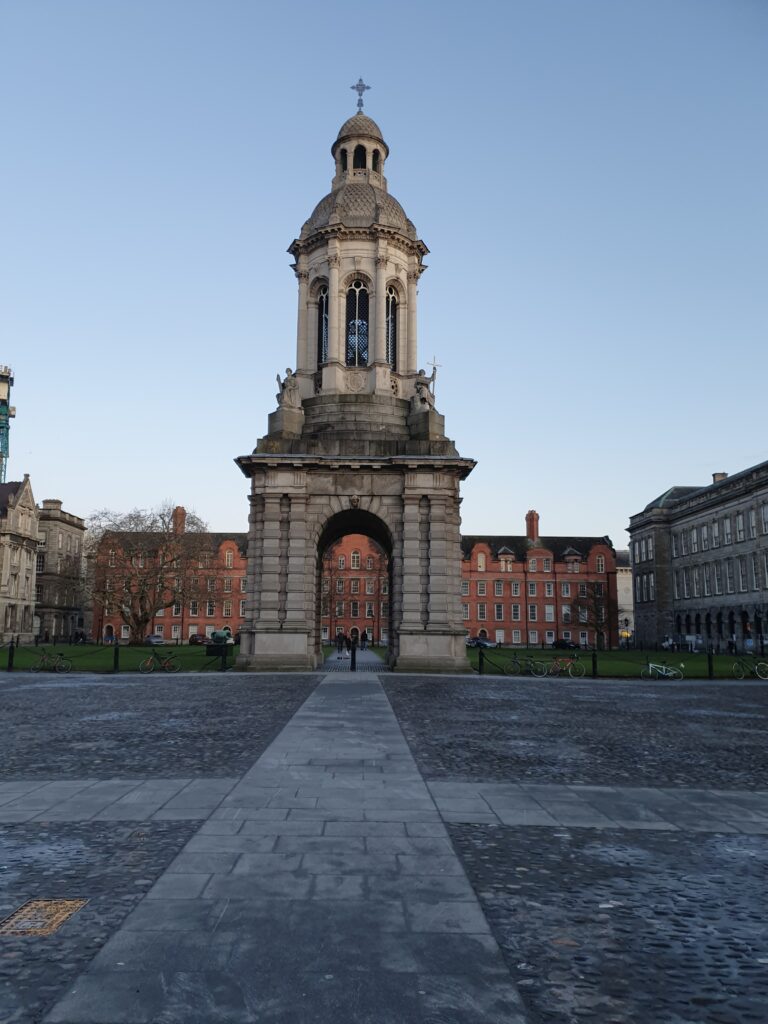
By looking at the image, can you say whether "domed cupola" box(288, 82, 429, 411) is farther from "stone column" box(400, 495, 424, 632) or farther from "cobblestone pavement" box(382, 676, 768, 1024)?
"cobblestone pavement" box(382, 676, 768, 1024)

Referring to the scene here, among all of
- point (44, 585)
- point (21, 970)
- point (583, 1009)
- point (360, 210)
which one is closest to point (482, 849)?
point (583, 1009)

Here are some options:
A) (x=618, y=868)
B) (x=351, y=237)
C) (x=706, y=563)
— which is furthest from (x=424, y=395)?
(x=706, y=563)

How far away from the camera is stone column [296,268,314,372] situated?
35.8 meters

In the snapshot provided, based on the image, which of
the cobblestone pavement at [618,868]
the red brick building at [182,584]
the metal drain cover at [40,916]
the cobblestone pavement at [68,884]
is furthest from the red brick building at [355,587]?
the metal drain cover at [40,916]

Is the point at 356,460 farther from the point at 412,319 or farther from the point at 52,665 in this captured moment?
the point at 52,665

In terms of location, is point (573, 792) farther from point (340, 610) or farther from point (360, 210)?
point (340, 610)

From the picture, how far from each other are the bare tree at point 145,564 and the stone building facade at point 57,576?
28.5 metres

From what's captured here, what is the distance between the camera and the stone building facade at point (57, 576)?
94.4 metres

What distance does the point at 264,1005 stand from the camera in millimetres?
3449

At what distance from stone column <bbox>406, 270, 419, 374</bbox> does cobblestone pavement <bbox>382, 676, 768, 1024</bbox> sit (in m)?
25.1

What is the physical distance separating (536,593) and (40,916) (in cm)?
8575

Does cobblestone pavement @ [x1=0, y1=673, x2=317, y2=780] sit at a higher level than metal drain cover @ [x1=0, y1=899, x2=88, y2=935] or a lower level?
lower

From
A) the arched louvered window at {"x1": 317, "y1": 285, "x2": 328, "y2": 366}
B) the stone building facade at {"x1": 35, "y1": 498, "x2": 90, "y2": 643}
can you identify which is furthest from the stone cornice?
the stone building facade at {"x1": 35, "y1": 498, "x2": 90, "y2": 643}

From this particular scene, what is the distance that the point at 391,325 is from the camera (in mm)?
36594
